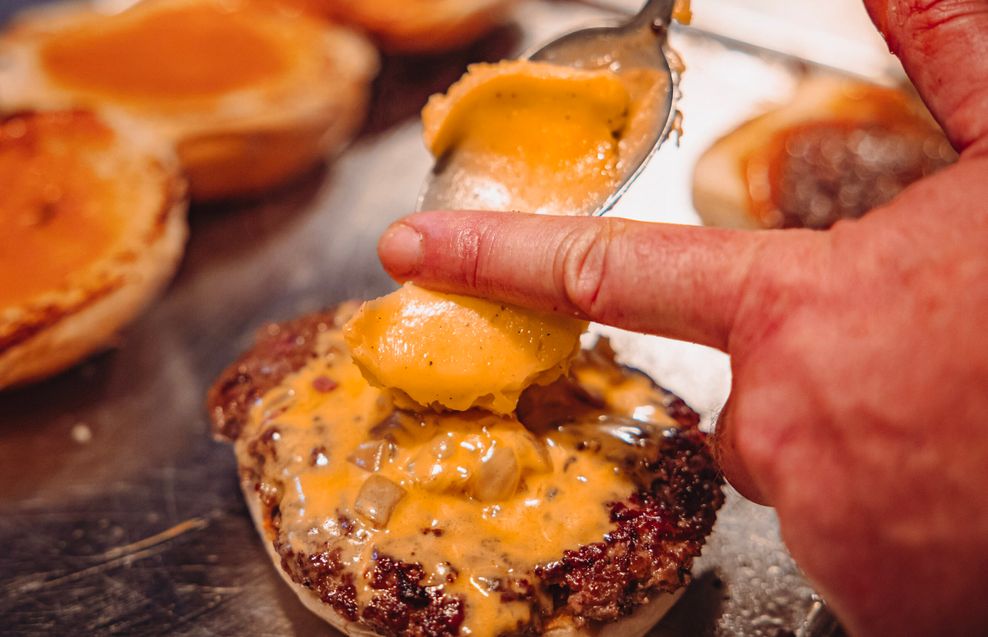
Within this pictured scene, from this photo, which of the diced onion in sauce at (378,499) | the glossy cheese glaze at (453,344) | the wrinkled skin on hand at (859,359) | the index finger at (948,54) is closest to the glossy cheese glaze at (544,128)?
the glossy cheese glaze at (453,344)

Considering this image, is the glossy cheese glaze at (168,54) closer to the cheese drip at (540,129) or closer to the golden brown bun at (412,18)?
the golden brown bun at (412,18)

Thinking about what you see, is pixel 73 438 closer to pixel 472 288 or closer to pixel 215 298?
pixel 215 298

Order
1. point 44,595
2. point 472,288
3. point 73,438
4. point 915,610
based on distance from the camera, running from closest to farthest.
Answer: point 915,610, point 472,288, point 44,595, point 73,438

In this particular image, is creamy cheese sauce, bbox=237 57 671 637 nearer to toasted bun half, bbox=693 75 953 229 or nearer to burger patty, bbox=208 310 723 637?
burger patty, bbox=208 310 723 637

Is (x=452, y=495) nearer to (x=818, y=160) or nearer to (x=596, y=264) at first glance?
(x=596, y=264)

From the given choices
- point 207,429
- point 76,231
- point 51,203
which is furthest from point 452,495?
point 51,203

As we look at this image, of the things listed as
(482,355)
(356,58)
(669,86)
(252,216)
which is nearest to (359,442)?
(482,355)
